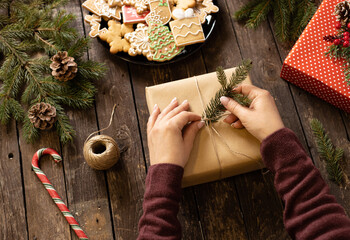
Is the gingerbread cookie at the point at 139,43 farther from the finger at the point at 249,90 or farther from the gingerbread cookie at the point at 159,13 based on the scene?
the finger at the point at 249,90

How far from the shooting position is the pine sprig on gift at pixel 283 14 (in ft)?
4.79

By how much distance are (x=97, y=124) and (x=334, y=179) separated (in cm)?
98

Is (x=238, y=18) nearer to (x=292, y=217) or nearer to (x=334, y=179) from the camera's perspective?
(x=334, y=179)

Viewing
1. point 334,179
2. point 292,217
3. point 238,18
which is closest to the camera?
point 292,217

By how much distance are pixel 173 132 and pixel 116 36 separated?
0.56 meters

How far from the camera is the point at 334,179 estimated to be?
4.34 ft

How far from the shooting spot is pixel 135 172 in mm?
1380

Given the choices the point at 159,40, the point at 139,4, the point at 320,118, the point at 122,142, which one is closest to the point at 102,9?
the point at 139,4

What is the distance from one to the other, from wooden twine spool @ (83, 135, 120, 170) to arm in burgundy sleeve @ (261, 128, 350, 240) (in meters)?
0.54

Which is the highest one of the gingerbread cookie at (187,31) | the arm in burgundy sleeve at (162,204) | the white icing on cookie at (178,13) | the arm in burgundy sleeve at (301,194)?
the white icing on cookie at (178,13)

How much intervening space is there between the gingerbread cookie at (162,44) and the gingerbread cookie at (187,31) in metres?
0.03

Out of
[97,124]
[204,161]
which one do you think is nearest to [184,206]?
[204,161]

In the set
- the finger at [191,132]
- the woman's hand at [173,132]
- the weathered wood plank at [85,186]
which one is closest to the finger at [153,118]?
the woman's hand at [173,132]

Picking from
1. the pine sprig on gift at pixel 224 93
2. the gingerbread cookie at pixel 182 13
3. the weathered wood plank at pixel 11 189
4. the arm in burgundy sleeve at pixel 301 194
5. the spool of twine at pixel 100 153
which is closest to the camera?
Result: the arm in burgundy sleeve at pixel 301 194
